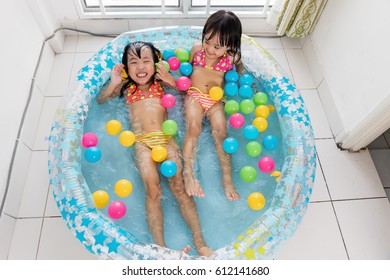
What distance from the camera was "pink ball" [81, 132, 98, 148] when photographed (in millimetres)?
1789

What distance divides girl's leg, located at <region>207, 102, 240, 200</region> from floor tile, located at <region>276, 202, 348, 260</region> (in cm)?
35

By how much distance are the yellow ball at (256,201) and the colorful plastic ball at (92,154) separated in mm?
749

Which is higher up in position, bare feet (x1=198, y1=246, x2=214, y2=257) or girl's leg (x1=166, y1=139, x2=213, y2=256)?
girl's leg (x1=166, y1=139, x2=213, y2=256)

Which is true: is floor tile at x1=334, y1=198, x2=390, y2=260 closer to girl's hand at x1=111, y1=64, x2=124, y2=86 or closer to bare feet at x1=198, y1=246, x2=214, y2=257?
bare feet at x1=198, y1=246, x2=214, y2=257

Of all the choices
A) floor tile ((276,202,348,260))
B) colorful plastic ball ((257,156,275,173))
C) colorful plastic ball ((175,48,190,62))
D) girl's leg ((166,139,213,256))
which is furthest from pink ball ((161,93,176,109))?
floor tile ((276,202,348,260))

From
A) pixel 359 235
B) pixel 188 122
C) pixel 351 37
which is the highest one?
pixel 351 37

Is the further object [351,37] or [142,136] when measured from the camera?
[351,37]

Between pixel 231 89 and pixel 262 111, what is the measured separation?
21cm

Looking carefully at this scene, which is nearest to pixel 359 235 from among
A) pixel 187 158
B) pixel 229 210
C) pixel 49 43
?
pixel 229 210

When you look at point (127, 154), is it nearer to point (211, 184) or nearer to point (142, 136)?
point (142, 136)

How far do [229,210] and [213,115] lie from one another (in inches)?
19.8

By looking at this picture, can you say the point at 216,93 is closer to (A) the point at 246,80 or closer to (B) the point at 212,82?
(B) the point at 212,82
